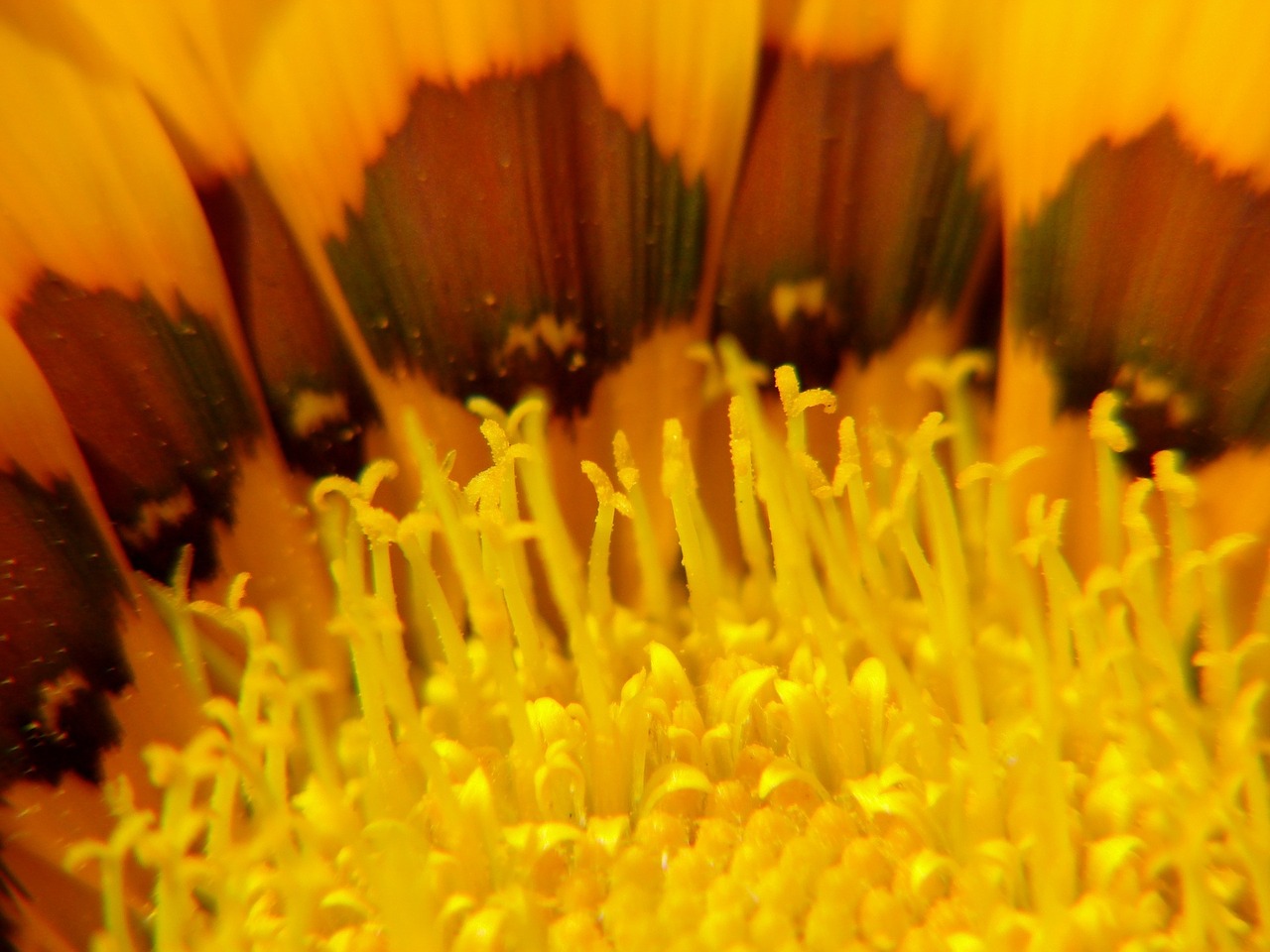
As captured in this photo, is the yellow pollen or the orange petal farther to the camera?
the orange petal

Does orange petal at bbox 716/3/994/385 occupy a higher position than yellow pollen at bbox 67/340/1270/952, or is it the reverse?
orange petal at bbox 716/3/994/385

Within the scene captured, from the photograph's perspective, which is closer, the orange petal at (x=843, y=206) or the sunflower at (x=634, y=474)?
the sunflower at (x=634, y=474)

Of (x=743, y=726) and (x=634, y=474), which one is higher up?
(x=634, y=474)

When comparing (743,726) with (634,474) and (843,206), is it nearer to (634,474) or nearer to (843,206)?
(634,474)

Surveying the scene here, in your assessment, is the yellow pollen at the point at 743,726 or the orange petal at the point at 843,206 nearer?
the yellow pollen at the point at 743,726

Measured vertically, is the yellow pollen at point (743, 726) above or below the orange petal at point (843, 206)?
below

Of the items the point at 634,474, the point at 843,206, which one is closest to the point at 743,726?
the point at 634,474

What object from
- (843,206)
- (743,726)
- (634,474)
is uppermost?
(843,206)
